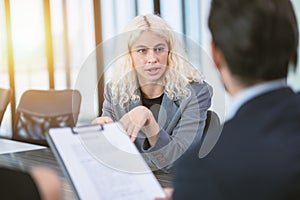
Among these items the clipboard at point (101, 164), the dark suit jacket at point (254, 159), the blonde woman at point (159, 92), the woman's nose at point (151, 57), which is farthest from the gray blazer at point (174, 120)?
the dark suit jacket at point (254, 159)

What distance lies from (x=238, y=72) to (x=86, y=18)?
5.21 m

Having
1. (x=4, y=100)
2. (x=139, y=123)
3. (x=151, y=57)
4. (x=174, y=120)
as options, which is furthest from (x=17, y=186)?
(x=4, y=100)

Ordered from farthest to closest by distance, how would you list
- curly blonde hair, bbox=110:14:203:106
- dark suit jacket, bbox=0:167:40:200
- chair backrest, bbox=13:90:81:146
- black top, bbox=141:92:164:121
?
chair backrest, bbox=13:90:81:146 < black top, bbox=141:92:164:121 < curly blonde hair, bbox=110:14:203:106 < dark suit jacket, bbox=0:167:40:200

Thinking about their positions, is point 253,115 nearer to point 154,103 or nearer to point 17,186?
point 17,186

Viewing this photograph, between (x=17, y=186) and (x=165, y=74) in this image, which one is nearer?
(x=17, y=186)

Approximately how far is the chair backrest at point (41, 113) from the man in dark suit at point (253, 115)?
199 centimetres

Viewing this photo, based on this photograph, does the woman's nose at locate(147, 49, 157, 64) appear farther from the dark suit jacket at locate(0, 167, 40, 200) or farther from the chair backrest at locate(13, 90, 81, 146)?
the chair backrest at locate(13, 90, 81, 146)

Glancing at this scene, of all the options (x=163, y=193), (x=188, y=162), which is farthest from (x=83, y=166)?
(x=188, y=162)

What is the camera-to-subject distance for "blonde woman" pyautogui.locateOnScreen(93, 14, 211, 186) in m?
1.44

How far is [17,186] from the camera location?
755 mm

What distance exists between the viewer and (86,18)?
568 centimetres

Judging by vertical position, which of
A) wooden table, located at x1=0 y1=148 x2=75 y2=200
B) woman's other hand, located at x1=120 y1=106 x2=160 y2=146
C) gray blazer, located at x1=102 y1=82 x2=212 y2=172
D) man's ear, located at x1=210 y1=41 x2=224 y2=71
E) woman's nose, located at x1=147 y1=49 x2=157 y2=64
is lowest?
wooden table, located at x1=0 y1=148 x2=75 y2=200

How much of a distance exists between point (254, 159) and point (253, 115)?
7 centimetres

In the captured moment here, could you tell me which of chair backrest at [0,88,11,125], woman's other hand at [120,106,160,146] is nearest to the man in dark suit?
woman's other hand at [120,106,160,146]
